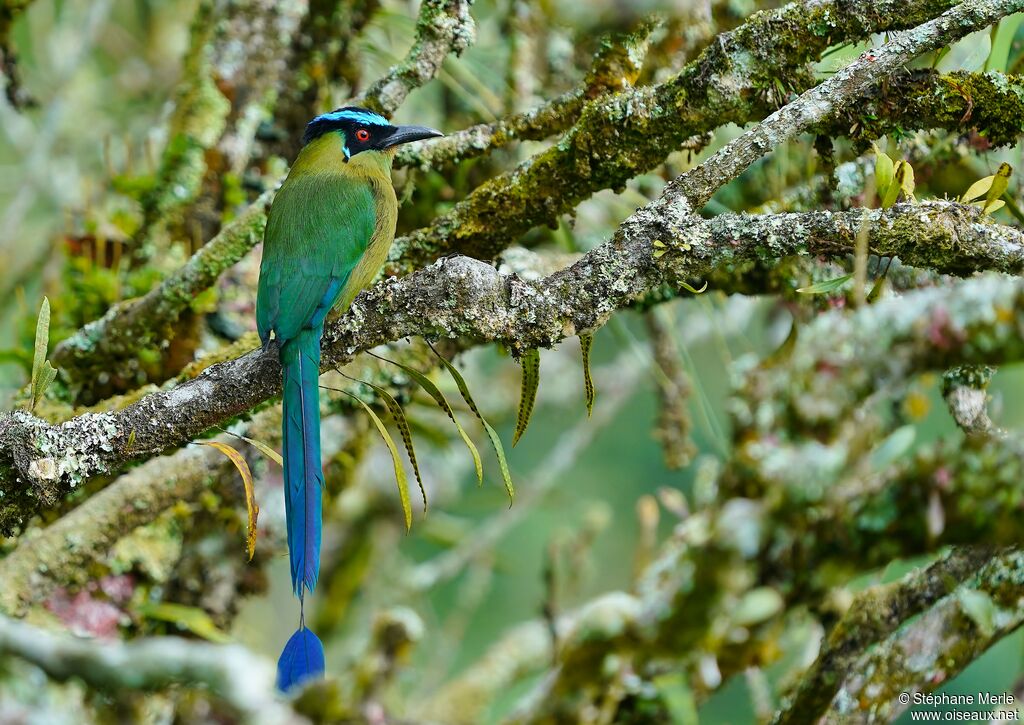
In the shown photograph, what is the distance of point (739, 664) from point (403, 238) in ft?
4.26

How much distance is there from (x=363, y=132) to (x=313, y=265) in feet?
1.62

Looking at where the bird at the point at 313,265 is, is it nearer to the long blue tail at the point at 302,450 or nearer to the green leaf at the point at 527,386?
the long blue tail at the point at 302,450

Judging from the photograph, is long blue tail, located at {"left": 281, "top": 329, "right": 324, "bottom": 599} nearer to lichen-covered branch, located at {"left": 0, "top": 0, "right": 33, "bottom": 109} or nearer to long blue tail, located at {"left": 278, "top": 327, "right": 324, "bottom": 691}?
long blue tail, located at {"left": 278, "top": 327, "right": 324, "bottom": 691}

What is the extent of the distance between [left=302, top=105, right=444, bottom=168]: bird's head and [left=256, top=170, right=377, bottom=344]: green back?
0.37 feet

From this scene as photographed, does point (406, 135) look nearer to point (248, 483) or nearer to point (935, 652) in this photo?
point (248, 483)

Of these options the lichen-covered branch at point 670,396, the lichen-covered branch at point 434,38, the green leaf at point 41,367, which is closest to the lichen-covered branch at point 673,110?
the lichen-covered branch at point 434,38

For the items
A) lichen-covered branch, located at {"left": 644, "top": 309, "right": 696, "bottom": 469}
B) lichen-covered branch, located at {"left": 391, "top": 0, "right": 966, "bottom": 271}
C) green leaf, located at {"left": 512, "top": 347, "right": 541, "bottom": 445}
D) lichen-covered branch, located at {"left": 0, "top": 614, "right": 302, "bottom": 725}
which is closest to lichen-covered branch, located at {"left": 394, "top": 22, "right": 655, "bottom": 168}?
lichen-covered branch, located at {"left": 391, "top": 0, "right": 966, "bottom": 271}

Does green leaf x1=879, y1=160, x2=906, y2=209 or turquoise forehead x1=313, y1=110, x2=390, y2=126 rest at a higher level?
turquoise forehead x1=313, y1=110, x2=390, y2=126

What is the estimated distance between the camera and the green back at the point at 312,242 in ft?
7.64

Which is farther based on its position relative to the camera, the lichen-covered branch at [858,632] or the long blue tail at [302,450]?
the lichen-covered branch at [858,632]

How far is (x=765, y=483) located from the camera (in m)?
1.20

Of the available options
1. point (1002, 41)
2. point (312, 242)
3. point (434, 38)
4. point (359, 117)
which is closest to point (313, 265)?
point (312, 242)

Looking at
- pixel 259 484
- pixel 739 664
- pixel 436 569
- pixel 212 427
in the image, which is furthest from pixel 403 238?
pixel 436 569

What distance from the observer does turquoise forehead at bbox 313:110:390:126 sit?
2.70 metres
